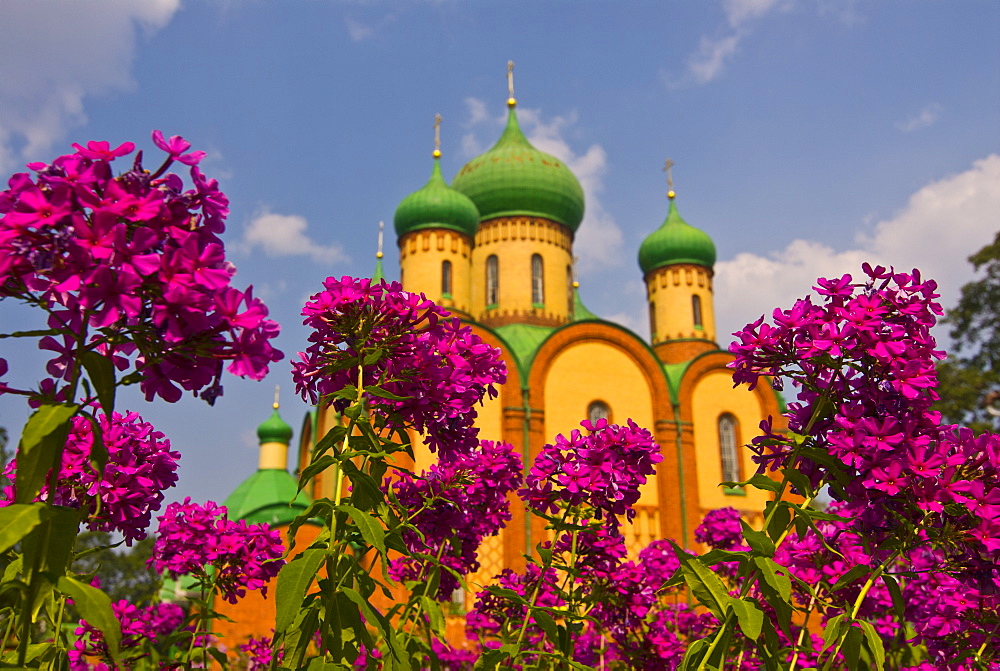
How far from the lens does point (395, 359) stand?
3.42 m

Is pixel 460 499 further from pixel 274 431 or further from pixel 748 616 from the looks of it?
pixel 274 431

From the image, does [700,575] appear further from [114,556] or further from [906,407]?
[114,556]

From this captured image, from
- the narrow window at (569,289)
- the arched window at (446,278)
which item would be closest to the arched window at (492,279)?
the arched window at (446,278)

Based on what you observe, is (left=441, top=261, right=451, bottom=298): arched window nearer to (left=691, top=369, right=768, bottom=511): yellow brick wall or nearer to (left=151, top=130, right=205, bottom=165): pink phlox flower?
(left=691, top=369, right=768, bottom=511): yellow brick wall

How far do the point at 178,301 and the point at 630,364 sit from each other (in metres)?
21.7

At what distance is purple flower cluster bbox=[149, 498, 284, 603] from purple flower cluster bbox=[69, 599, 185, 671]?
31 cm

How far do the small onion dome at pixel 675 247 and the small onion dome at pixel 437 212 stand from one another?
640 centimetres

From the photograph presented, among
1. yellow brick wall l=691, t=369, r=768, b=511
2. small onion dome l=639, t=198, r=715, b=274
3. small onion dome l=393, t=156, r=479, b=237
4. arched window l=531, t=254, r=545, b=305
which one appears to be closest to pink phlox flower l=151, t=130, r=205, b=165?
yellow brick wall l=691, t=369, r=768, b=511

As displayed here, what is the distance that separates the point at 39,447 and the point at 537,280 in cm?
2495

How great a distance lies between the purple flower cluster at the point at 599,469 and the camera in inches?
159

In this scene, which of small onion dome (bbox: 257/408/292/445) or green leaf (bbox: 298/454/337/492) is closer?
green leaf (bbox: 298/454/337/492)

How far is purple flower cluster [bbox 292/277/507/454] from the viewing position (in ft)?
11.2

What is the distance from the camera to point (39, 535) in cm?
204

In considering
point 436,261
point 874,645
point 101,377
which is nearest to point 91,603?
point 101,377
